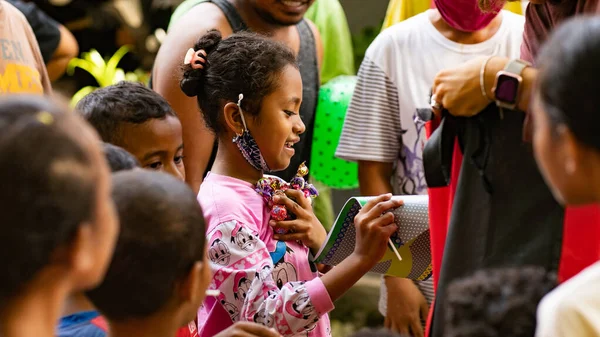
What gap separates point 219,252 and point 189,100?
2.84 ft

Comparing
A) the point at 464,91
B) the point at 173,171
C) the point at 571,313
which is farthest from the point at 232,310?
the point at 571,313

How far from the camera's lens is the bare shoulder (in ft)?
9.33

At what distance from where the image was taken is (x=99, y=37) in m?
5.85

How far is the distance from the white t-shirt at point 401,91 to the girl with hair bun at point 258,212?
24.6 inches

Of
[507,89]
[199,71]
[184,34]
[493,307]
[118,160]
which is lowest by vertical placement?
[184,34]

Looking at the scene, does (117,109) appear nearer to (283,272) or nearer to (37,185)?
(283,272)

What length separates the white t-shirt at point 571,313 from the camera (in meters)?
1.27

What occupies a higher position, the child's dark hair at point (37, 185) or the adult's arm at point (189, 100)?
the child's dark hair at point (37, 185)

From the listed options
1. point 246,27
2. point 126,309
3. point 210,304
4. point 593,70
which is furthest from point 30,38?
point 593,70

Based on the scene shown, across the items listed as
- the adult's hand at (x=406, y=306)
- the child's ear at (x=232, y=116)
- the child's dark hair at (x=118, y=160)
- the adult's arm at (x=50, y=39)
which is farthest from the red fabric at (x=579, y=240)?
the adult's arm at (x=50, y=39)

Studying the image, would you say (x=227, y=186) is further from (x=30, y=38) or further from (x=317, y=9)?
(x=317, y=9)

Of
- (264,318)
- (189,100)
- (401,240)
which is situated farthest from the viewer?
(189,100)

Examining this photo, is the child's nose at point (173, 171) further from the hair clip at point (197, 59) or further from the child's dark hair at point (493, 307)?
the child's dark hair at point (493, 307)

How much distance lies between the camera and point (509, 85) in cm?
167
